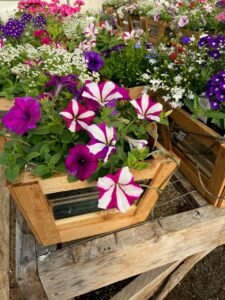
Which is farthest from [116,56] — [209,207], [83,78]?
[209,207]

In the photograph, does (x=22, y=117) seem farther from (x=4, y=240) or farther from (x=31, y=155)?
(x=4, y=240)

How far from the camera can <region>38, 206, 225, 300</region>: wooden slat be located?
94 cm

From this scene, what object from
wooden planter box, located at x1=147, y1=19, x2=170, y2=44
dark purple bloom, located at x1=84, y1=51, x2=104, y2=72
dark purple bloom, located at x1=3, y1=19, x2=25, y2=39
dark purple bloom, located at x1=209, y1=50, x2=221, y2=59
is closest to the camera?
dark purple bloom, located at x1=209, y1=50, x2=221, y2=59

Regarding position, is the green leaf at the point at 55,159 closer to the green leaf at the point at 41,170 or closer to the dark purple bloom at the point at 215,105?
the green leaf at the point at 41,170

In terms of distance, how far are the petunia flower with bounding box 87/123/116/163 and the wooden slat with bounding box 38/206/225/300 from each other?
1.24 ft

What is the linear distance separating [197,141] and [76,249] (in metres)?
0.58

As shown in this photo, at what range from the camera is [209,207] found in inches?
43.3

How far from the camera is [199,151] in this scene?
3.73 feet

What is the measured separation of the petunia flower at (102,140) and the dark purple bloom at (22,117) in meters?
0.14

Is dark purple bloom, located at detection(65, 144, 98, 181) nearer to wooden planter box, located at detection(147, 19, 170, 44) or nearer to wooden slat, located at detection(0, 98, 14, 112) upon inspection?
wooden slat, located at detection(0, 98, 14, 112)

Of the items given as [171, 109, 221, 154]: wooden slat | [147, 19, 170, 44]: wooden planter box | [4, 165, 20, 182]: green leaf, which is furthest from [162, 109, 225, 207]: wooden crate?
[147, 19, 170, 44]: wooden planter box

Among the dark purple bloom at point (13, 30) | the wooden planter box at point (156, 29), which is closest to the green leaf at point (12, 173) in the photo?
the dark purple bloom at point (13, 30)

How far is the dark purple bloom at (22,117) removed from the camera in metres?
0.74

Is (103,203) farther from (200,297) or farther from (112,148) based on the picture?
(200,297)
